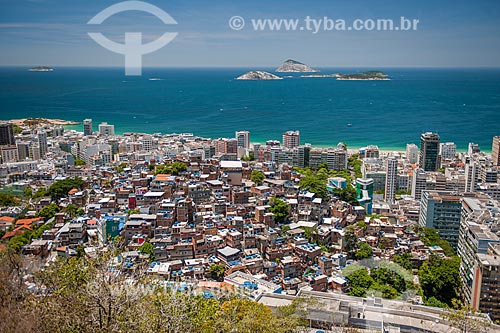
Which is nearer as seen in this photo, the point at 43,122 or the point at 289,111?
the point at 43,122

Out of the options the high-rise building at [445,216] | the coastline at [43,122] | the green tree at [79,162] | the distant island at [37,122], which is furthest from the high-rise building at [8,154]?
the high-rise building at [445,216]

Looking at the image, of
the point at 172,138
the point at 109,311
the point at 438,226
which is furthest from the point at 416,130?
the point at 109,311

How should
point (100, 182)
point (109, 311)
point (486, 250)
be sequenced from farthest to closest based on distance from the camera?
point (100, 182)
point (486, 250)
point (109, 311)

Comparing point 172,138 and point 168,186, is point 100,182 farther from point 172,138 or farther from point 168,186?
point 172,138

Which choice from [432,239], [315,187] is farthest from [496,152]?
[315,187]

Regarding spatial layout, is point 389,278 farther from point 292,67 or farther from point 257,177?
point 292,67

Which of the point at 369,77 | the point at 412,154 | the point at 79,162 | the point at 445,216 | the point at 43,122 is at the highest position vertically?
the point at 369,77
